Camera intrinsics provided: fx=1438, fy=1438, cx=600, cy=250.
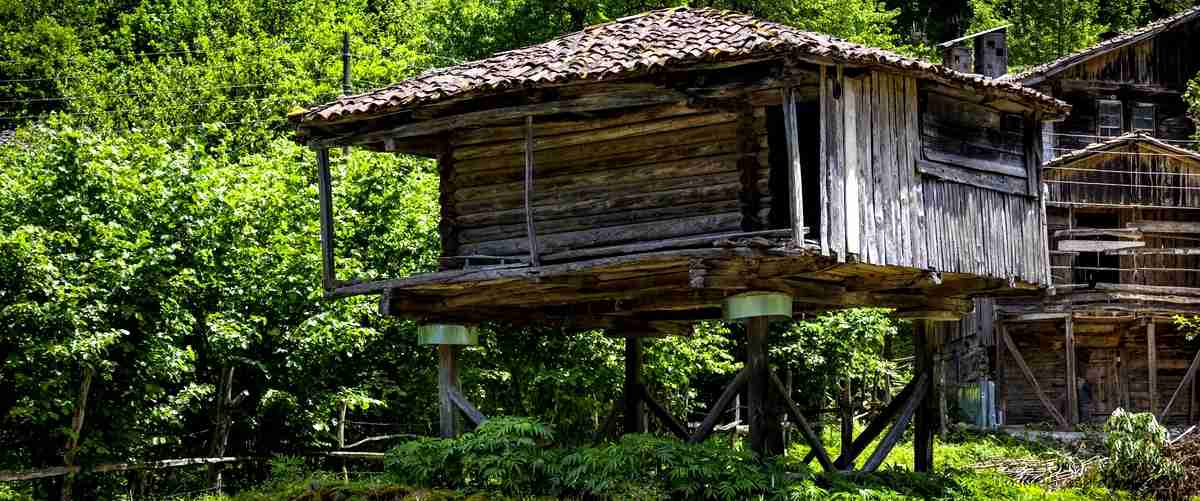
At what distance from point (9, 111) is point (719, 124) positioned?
98.1 feet

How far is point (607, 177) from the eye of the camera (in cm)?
1481

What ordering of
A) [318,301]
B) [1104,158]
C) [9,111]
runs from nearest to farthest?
[318,301], [1104,158], [9,111]

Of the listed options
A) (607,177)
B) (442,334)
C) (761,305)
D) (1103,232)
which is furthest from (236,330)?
(1103,232)

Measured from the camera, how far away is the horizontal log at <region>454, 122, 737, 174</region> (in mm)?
14336

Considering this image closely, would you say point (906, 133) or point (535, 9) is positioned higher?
point (535, 9)

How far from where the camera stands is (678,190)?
14.4m

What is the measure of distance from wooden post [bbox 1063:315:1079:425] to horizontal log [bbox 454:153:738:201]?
15277 millimetres

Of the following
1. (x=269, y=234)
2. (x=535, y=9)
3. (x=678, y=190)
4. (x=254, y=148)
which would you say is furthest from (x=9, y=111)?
(x=678, y=190)

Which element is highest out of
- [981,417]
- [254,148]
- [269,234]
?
[254,148]

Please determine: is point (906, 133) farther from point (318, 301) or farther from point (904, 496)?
point (318, 301)

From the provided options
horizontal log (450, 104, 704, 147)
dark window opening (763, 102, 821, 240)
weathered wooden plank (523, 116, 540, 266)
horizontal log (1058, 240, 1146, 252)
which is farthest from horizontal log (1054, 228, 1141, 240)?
weathered wooden plank (523, 116, 540, 266)

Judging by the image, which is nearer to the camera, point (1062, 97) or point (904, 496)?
point (904, 496)

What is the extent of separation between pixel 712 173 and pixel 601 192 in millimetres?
1239

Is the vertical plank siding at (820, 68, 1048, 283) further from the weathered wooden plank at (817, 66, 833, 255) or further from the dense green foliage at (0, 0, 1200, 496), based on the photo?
the dense green foliage at (0, 0, 1200, 496)
